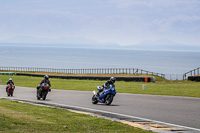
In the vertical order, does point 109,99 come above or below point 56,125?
above

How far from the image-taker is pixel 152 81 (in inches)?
1951

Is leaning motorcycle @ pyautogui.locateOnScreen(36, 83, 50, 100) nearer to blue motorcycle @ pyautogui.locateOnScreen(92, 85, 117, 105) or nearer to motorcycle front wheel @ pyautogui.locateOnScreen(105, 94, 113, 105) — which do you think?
blue motorcycle @ pyautogui.locateOnScreen(92, 85, 117, 105)

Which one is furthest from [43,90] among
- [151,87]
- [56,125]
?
[151,87]

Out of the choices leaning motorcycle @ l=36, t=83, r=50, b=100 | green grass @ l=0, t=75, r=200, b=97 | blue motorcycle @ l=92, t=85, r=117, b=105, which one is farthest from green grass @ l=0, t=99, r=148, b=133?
green grass @ l=0, t=75, r=200, b=97

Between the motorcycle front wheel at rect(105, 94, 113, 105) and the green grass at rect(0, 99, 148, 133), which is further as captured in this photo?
the motorcycle front wheel at rect(105, 94, 113, 105)

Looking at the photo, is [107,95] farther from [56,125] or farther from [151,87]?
[151,87]

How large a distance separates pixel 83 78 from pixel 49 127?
46488 mm

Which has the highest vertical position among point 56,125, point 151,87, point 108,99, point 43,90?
point 151,87

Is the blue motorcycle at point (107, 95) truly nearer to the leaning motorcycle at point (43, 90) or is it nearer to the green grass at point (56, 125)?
the leaning motorcycle at point (43, 90)

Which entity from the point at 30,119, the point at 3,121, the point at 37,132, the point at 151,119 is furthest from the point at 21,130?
the point at 151,119

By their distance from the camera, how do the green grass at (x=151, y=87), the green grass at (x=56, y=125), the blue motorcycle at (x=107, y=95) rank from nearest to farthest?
the green grass at (x=56, y=125), the blue motorcycle at (x=107, y=95), the green grass at (x=151, y=87)

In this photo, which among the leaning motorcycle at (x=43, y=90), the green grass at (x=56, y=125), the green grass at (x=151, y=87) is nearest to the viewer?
the green grass at (x=56, y=125)

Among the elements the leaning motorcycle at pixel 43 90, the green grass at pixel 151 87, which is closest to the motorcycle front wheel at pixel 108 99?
the leaning motorcycle at pixel 43 90

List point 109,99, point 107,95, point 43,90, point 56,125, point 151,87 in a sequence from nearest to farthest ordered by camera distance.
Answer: point 56,125 < point 109,99 < point 107,95 < point 43,90 < point 151,87
